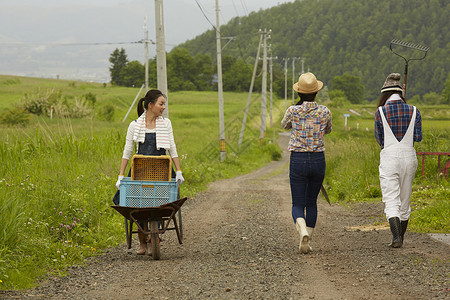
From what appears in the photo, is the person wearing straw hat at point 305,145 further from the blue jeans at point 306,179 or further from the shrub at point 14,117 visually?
the shrub at point 14,117

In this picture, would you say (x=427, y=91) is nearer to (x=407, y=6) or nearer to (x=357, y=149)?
(x=407, y=6)

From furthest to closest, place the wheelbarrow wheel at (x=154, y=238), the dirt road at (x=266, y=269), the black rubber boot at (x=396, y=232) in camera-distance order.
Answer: the black rubber boot at (x=396, y=232) < the wheelbarrow wheel at (x=154, y=238) < the dirt road at (x=266, y=269)

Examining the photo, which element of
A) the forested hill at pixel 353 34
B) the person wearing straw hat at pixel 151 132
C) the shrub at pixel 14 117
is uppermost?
the forested hill at pixel 353 34

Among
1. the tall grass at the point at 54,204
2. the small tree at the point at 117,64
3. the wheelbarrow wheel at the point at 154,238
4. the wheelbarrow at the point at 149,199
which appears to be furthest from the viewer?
the small tree at the point at 117,64

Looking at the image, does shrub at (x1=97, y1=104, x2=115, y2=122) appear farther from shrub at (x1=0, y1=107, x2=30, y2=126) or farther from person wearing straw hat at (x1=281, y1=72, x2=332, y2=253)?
person wearing straw hat at (x1=281, y1=72, x2=332, y2=253)

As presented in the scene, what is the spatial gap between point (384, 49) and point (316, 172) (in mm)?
136429

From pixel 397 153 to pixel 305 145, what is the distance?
1.15 metres

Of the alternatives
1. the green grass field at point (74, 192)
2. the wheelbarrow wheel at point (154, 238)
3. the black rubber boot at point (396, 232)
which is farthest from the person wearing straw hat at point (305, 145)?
the green grass field at point (74, 192)

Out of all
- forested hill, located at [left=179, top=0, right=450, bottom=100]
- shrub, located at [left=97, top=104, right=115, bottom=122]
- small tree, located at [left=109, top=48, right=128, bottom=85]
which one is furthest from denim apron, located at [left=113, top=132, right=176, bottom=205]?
forested hill, located at [left=179, top=0, right=450, bottom=100]

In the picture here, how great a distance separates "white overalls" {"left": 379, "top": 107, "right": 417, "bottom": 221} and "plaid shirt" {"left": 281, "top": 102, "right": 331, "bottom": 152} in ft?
2.60

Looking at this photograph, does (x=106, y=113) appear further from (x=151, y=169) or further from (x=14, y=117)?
(x=151, y=169)

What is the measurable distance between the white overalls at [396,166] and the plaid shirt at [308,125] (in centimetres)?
79

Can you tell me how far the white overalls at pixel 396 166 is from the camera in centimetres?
730

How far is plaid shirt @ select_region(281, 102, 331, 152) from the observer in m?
Answer: 7.29
